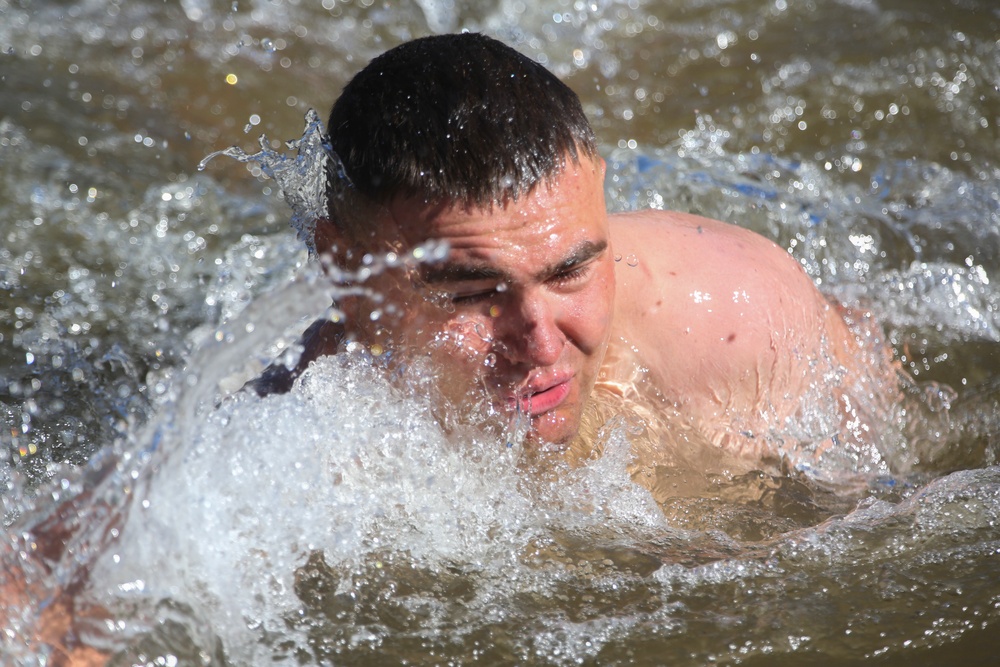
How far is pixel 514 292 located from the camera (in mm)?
2141

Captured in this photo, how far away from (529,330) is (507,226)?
0.22 metres

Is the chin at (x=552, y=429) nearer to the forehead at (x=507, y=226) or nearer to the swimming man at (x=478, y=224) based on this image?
the swimming man at (x=478, y=224)

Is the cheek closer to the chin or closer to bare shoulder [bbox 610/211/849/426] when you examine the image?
the chin

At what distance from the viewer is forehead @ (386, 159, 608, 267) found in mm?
2121

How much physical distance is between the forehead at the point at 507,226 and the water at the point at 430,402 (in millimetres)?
283

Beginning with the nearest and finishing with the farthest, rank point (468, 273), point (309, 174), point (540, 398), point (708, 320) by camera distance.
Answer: point (468, 273), point (540, 398), point (309, 174), point (708, 320)

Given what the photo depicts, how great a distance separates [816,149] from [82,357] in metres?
2.86

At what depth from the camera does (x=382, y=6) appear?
5.46 metres

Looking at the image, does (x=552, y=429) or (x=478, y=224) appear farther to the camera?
(x=552, y=429)

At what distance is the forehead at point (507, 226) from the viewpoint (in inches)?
83.5

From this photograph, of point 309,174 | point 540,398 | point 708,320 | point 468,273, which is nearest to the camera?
point 468,273

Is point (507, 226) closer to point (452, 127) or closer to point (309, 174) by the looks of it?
point (452, 127)

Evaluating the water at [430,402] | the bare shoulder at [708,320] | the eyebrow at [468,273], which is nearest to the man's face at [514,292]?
the eyebrow at [468,273]

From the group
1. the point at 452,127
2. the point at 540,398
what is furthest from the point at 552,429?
the point at 452,127
